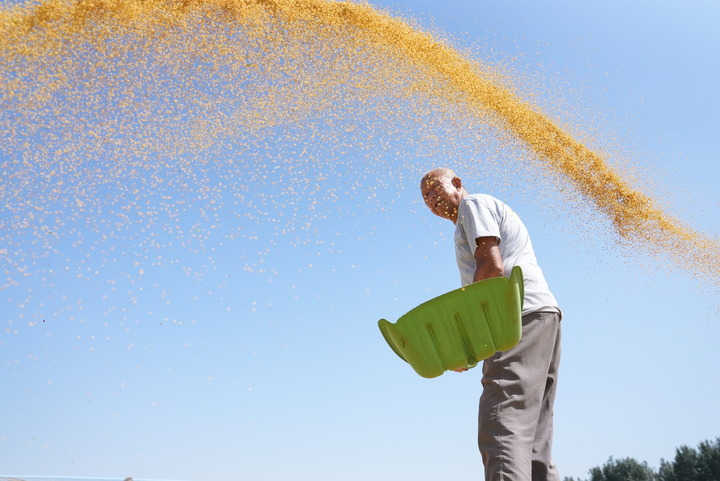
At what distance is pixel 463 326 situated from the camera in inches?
109

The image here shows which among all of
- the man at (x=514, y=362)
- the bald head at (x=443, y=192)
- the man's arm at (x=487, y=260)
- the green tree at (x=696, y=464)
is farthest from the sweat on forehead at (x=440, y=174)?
the green tree at (x=696, y=464)

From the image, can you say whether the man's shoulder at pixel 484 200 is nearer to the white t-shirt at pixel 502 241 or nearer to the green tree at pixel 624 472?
the white t-shirt at pixel 502 241

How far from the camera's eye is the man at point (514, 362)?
2619mm

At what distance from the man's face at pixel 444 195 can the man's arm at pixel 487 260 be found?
0.52m

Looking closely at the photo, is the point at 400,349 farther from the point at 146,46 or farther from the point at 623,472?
the point at 623,472

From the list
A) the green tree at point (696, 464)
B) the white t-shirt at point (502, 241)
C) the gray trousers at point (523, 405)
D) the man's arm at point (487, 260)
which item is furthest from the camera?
the green tree at point (696, 464)

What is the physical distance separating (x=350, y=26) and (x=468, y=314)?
3.86 m

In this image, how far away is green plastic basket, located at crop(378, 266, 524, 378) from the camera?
8.81 ft

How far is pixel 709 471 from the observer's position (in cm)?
3956

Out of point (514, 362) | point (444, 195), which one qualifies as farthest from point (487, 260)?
point (444, 195)

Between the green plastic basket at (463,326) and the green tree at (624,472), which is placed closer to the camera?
the green plastic basket at (463,326)

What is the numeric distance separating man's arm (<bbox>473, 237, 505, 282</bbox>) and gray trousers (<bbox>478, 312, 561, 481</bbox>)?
29cm

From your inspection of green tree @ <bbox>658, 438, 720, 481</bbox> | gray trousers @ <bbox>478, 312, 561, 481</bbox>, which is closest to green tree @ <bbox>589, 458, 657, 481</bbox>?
green tree @ <bbox>658, 438, 720, 481</bbox>

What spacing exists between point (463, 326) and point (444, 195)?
900mm
